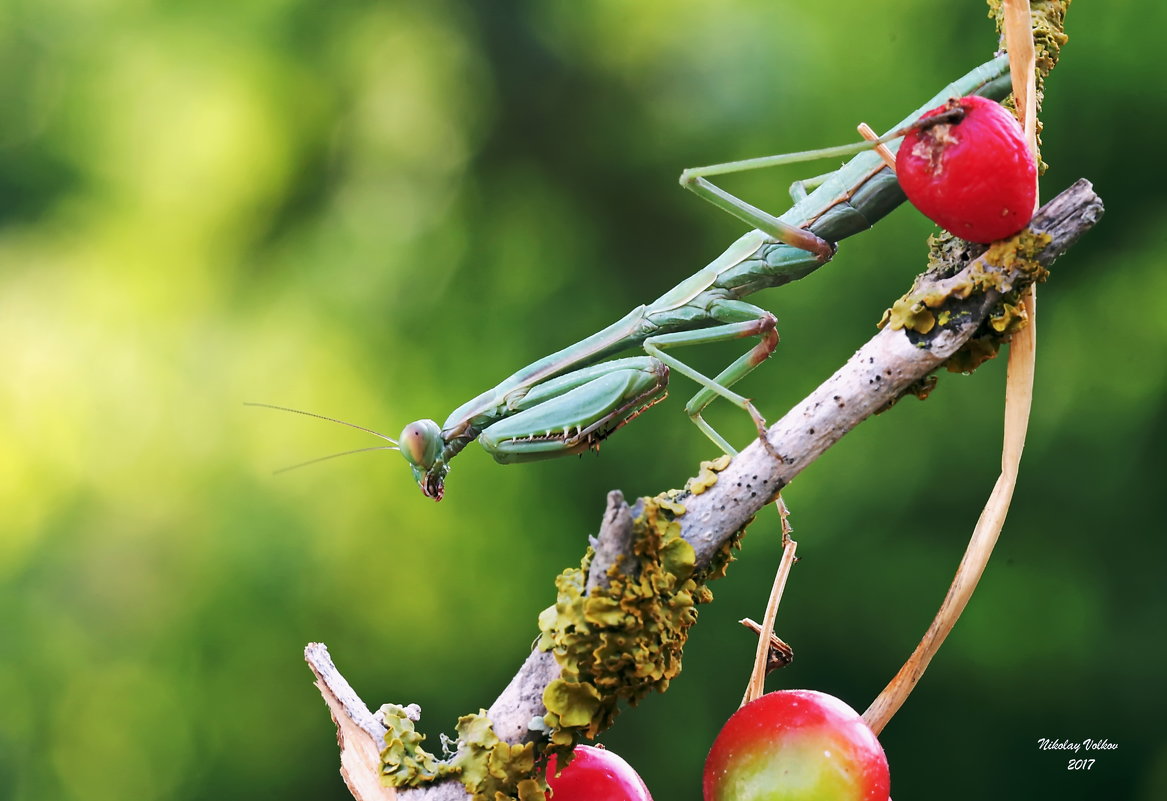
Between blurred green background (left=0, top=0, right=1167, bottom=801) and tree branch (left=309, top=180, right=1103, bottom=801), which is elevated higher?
blurred green background (left=0, top=0, right=1167, bottom=801)

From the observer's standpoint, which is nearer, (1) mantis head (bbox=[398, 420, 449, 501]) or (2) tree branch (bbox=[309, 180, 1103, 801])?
(2) tree branch (bbox=[309, 180, 1103, 801])

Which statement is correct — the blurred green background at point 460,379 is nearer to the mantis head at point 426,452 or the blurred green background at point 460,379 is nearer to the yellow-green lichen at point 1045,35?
the mantis head at point 426,452

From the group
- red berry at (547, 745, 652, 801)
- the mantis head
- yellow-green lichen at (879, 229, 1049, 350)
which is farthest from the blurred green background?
yellow-green lichen at (879, 229, 1049, 350)

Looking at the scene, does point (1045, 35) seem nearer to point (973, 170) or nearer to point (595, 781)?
point (973, 170)

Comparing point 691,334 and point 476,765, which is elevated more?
point 691,334

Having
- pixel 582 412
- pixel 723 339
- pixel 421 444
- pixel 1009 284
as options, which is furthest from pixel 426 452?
pixel 1009 284

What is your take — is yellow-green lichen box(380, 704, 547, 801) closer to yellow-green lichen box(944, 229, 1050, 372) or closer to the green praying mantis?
the green praying mantis

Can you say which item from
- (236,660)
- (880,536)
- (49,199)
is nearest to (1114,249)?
(880,536)

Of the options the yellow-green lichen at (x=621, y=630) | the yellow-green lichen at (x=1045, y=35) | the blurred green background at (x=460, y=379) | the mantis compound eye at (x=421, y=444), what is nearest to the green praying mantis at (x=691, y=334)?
the mantis compound eye at (x=421, y=444)
